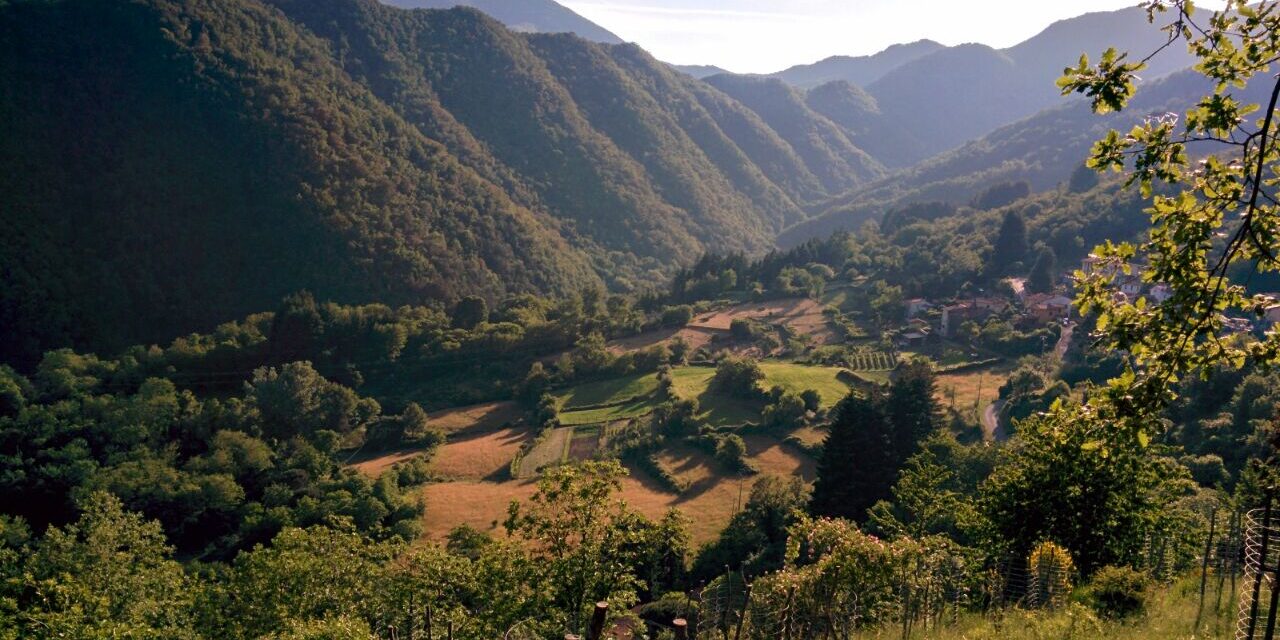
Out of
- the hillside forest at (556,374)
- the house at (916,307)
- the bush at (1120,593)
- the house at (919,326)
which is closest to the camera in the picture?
the hillside forest at (556,374)

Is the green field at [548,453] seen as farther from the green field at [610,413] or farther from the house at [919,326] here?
the house at [919,326]

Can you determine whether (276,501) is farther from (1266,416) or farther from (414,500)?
(1266,416)

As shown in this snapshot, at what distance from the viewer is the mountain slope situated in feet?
253

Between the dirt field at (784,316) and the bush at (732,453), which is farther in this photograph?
the dirt field at (784,316)

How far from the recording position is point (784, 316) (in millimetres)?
87562

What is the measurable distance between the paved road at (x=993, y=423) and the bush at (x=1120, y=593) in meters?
37.1

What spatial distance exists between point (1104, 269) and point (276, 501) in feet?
147

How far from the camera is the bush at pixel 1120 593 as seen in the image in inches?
523

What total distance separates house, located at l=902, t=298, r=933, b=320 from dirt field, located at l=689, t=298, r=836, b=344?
9927 mm

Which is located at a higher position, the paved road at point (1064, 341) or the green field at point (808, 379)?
the paved road at point (1064, 341)

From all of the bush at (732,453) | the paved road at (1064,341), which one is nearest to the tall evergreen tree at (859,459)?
the bush at (732,453)

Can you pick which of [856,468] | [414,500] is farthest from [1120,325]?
[414,500]

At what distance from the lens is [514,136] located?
6161 inches

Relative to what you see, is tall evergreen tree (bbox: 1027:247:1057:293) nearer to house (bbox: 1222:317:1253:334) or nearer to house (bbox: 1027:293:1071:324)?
house (bbox: 1027:293:1071:324)
